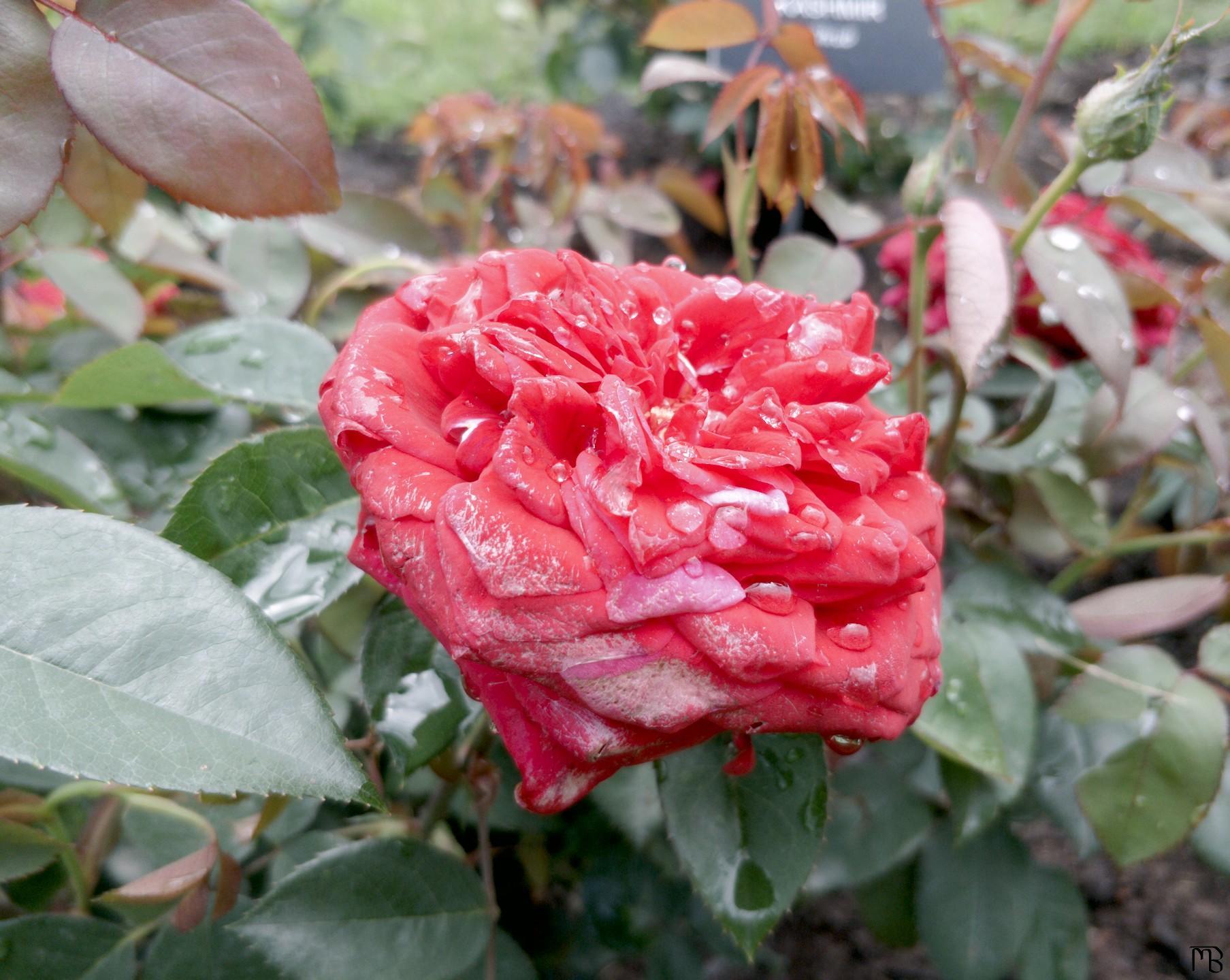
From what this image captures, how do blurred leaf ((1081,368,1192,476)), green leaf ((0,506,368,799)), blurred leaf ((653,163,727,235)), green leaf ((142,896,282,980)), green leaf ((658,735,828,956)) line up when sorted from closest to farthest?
green leaf ((0,506,368,799))
green leaf ((658,735,828,956))
green leaf ((142,896,282,980))
blurred leaf ((1081,368,1192,476))
blurred leaf ((653,163,727,235))

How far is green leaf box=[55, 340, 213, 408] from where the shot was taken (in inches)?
18.1

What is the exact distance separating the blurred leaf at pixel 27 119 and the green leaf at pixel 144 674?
0.42 ft


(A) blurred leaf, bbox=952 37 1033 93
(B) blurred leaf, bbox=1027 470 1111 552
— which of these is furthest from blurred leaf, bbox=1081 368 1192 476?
(A) blurred leaf, bbox=952 37 1033 93

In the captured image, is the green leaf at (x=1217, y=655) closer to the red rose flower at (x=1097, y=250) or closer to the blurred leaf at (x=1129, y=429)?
the blurred leaf at (x=1129, y=429)

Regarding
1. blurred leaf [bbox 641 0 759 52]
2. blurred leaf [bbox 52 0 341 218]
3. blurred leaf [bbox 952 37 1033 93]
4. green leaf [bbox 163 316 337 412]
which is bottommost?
green leaf [bbox 163 316 337 412]

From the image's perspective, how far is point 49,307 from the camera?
3.03 ft

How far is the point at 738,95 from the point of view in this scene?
1.86ft

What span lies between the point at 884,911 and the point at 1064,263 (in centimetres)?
60

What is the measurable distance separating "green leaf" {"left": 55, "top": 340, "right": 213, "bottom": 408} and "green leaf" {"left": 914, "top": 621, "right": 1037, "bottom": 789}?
43cm

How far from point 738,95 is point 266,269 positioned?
0.39 metres

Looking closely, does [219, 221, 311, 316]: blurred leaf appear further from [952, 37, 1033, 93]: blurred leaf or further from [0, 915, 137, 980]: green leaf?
[952, 37, 1033, 93]: blurred leaf

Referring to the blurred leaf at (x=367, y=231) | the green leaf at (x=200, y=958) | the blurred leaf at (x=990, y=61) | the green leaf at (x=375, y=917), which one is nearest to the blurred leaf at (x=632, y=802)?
the green leaf at (x=375, y=917)

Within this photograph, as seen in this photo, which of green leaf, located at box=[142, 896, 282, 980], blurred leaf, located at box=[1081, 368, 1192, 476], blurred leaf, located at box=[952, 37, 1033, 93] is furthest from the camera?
blurred leaf, located at box=[952, 37, 1033, 93]

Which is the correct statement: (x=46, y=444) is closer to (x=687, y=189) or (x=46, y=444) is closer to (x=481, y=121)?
(x=481, y=121)
